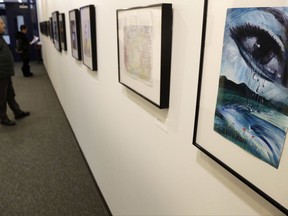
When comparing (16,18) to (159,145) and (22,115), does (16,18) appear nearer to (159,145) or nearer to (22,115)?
(22,115)

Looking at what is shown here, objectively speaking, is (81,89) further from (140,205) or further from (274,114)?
(274,114)

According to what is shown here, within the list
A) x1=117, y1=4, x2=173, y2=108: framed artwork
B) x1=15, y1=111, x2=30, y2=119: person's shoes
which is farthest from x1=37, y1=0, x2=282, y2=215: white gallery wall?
x1=15, y1=111, x2=30, y2=119: person's shoes

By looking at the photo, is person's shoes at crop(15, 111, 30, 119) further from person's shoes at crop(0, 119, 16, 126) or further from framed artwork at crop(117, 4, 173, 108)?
framed artwork at crop(117, 4, 173, 108)

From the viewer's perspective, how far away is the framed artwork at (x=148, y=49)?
1001mm

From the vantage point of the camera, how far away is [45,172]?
2.97 metres

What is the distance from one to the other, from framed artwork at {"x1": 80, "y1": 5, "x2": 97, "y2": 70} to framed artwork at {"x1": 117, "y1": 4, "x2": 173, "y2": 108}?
74 centimetres

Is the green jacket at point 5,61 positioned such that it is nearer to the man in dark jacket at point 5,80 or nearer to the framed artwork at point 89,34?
the man in dark jacket at point 5,80

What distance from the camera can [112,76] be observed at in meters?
1.81

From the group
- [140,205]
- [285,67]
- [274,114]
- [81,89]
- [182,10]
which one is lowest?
[140,205]

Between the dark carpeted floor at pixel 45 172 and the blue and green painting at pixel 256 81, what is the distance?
1.96 m

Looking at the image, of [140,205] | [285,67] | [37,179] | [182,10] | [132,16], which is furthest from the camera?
[37,179]

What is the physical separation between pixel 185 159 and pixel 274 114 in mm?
503

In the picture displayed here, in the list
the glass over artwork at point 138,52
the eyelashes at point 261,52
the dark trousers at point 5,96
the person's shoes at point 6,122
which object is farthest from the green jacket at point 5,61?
the eyelashes at point 261,52

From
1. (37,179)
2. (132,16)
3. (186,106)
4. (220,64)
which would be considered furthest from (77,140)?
(220,64)
